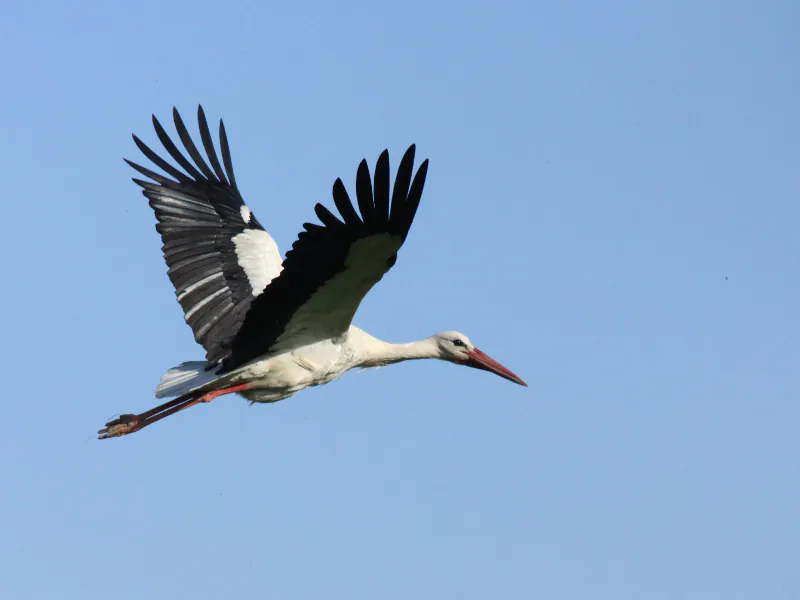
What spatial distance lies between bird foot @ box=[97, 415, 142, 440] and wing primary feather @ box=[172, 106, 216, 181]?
2.65 metres

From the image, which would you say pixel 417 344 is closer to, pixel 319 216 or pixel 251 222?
pixel 251 222

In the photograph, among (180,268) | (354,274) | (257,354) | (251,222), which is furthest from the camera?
(251,222)

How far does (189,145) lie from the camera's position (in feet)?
35.9

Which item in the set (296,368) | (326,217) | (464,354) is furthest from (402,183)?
(464,354)

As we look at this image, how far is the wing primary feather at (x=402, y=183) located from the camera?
7.38 metres

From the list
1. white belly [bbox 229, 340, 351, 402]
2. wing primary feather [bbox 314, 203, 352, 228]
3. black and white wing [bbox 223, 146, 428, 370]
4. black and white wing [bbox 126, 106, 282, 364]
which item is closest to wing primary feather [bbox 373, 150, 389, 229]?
black and white wing [bbox 223, 146, 428, 370]

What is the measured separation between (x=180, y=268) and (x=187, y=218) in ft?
2.13

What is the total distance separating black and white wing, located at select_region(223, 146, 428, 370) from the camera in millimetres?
7598

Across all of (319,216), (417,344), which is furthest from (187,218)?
(319,216)

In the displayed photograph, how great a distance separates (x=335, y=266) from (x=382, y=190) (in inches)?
34.4

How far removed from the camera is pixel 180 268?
10.1m

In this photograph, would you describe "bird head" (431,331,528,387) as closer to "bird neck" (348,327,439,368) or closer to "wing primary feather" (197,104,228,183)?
"bird neck" (348,327,439,368)

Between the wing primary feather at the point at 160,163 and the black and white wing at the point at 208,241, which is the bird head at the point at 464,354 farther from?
the wing primary feather at the point at 160,163

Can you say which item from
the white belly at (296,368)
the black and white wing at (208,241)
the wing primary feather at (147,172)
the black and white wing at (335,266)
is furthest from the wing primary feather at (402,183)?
the wing primary feather at (147,172)
